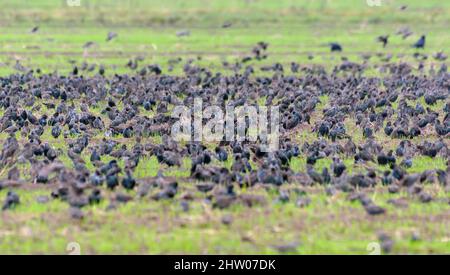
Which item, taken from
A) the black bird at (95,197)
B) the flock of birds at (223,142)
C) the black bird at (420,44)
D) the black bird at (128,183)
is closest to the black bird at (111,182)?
the flock of birds at (223,142)

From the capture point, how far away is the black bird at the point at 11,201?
51.7 feet

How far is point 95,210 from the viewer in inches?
609

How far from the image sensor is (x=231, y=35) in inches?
1998

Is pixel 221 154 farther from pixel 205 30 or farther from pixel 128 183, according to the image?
pixel 205 30

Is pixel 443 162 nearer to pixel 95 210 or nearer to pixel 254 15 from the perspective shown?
pixel 95 210

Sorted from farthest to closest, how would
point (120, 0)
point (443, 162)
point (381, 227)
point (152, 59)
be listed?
point (120, 0) → point (152, 59) → point (443, 162) → point (381, 227)

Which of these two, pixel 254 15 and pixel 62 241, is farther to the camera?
pixel 254 15

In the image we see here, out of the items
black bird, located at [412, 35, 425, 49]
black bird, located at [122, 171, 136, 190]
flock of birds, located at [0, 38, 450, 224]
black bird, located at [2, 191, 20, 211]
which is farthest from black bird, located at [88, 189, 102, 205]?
black bird, located at [412, 35, 425, 49]

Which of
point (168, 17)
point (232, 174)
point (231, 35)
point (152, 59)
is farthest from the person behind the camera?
point (168, 17)

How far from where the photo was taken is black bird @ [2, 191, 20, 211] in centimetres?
1576

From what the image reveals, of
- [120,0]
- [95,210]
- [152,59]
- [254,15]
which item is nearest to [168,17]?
[254,15]
